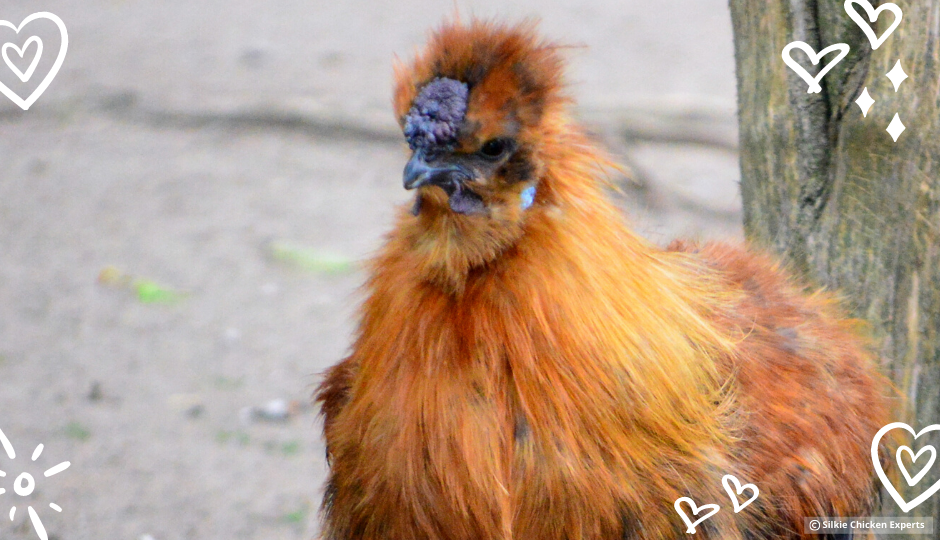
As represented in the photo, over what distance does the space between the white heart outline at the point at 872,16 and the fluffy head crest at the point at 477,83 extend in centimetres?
90

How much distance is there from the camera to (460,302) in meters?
1.99

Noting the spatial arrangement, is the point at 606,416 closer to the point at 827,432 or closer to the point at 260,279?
the point at 827,432

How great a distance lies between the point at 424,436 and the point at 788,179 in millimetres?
1330

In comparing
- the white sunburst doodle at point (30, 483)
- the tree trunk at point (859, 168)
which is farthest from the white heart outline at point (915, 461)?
the white sunburst doodle at point (30, 483)

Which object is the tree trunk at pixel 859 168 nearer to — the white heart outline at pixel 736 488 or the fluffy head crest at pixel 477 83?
the white heart outline at pixel 736 488

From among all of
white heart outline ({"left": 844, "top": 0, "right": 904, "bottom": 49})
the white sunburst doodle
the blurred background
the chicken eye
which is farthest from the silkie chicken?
the white sunburst doodle

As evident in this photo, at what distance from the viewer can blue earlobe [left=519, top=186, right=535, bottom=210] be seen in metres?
1.98

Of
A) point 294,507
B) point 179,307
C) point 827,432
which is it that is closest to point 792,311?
point 827,432

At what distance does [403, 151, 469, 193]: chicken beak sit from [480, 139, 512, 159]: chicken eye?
0.06m

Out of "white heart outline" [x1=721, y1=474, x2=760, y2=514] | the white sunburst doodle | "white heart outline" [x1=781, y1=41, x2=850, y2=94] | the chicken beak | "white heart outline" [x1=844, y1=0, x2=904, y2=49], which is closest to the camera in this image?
the chicken beak

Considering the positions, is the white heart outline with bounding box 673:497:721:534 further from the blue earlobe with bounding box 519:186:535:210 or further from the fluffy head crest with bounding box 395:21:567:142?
the fluffy head crest with bounding box 395:21:567:142

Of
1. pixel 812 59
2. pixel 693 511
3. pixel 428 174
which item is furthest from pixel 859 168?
pixel 428 174

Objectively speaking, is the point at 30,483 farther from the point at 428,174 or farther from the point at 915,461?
the point at 915,461

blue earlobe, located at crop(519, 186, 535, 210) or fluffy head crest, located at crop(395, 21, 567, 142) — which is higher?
fluffy head crest, located at crop(395, 21, 567, 142)
